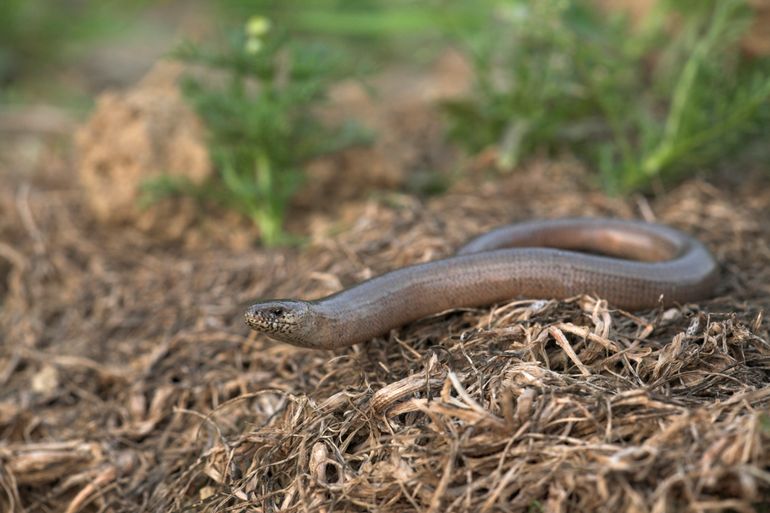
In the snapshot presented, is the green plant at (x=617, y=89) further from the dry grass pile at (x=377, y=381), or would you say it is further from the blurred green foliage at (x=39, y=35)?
the blurred green foliage at (x=39, y=35)

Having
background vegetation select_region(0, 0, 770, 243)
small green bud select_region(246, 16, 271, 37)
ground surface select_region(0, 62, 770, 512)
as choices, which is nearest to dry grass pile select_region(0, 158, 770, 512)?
ground surface select_region(0, 62, 770, 512)

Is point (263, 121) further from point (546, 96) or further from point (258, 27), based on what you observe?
point (546, 96)

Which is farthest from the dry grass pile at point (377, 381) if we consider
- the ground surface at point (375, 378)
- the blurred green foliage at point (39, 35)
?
the blurred green foliage at point (39, 35)

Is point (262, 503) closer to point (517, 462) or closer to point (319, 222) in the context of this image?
point (517, 462)

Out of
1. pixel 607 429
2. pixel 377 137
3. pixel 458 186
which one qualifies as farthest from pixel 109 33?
pixel 607 429

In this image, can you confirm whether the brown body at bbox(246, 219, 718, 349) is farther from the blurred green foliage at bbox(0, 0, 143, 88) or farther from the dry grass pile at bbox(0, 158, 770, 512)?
the blurred green foliage at bbox(0, 0, 143, 88)

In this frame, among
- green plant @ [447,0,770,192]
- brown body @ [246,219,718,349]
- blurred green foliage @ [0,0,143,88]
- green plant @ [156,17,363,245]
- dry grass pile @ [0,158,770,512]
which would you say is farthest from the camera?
blurred green foliage @ [0,0,143,88]

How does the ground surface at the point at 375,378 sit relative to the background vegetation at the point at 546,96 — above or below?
below
